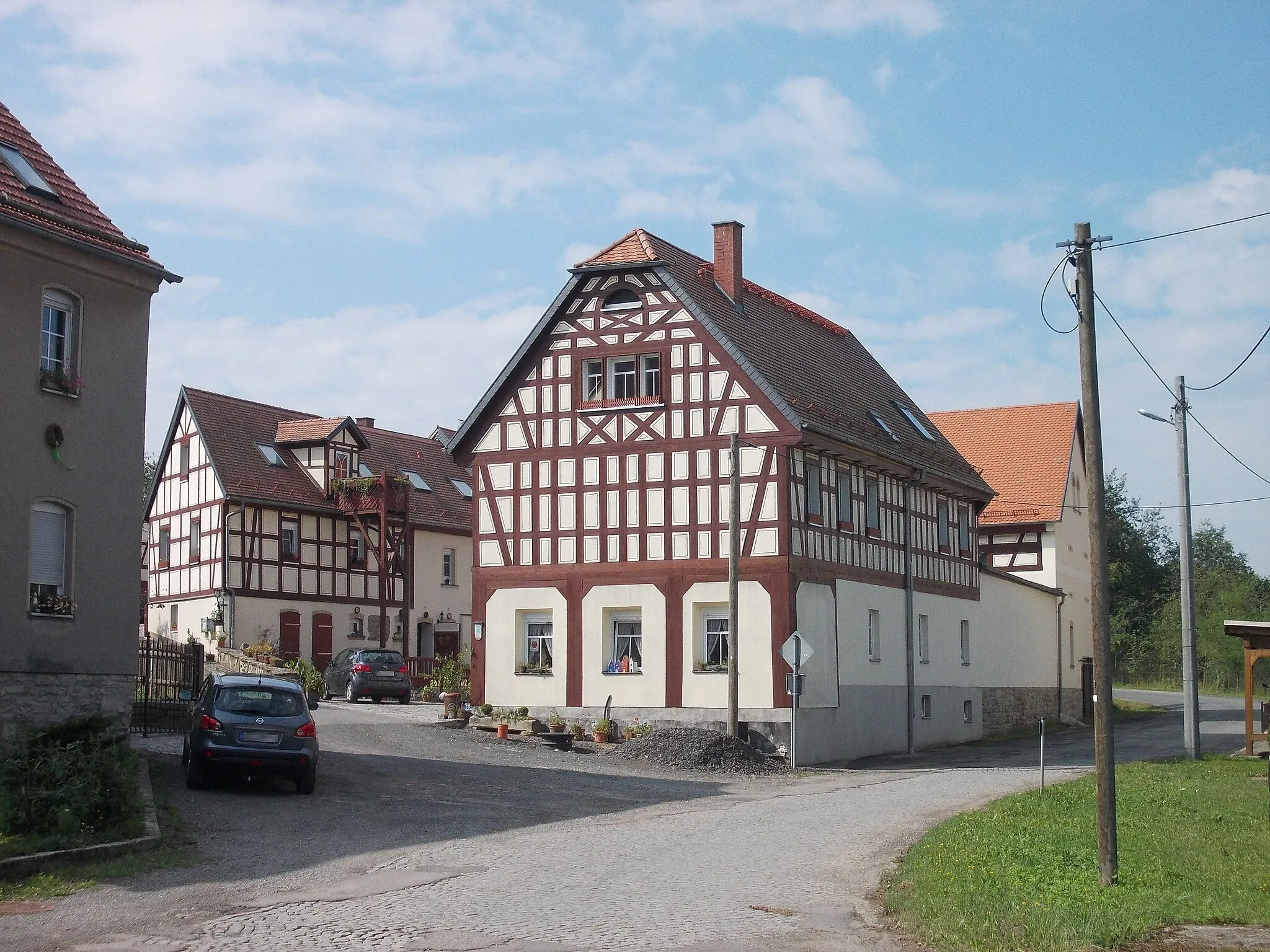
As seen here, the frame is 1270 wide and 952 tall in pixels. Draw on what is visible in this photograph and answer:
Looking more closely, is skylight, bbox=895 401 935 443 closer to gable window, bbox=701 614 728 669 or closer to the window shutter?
gable window, bbox=701 614 728 669

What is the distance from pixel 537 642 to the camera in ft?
116

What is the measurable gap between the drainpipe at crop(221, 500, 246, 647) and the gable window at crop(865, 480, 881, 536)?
73.0 feet

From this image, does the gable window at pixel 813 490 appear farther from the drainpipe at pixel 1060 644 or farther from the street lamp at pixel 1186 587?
the drainpipe at pixel 1060 644

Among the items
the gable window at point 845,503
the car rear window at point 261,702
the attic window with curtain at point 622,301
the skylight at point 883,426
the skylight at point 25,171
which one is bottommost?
the car rear window at point 261,702

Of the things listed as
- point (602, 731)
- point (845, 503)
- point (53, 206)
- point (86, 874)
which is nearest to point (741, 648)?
point (602, 731)

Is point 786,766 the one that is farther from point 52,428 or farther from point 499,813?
point 52,428

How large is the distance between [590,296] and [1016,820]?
19848mm

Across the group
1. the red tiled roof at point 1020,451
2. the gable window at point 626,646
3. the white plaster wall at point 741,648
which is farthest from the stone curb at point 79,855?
the red tiled roof at point 1020,451

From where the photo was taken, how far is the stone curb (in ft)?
45.6

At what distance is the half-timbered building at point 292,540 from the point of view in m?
50.2

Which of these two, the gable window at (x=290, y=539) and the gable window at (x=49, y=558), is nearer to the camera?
the gable window at (x=49, y=558)

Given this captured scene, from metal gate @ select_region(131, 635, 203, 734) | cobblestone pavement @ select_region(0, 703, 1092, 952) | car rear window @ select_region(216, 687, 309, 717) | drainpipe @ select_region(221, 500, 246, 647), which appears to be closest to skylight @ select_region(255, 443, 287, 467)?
drainpipe @ select_region(221, 500, 246, 647)

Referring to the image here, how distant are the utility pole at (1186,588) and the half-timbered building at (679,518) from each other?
23.9 ft

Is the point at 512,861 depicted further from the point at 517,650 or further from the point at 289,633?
the point at 289,633
